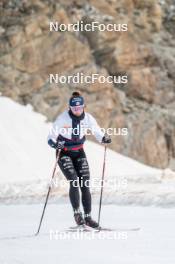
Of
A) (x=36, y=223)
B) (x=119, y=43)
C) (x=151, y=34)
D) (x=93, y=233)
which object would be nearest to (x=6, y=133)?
(x=119, y=43)

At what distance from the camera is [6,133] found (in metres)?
26.0

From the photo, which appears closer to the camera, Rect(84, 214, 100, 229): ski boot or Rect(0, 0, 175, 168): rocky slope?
Rect(84, 214, 100, 229): ski boot

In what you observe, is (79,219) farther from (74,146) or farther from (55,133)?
(55,133)

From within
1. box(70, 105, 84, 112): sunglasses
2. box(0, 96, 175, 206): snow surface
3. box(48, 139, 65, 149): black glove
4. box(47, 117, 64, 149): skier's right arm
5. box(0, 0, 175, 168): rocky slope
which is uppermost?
box(0, 0, 175, 168): rocky slope

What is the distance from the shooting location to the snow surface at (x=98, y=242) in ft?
21.2

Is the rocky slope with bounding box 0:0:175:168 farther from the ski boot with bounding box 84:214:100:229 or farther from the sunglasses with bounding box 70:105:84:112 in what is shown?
the ski boot with bounding box 84:214:100:229

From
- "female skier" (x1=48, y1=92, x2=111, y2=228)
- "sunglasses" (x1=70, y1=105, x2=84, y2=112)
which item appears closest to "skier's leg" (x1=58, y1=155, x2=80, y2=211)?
"female skier" (x1=48, y1=92, x2=111, y2=228)

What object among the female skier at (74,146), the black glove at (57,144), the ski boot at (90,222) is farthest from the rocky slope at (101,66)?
the ski boot at (90,222)

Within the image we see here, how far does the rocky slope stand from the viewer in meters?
29.5

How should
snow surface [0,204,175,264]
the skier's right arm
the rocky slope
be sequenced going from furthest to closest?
1. the rocky slope
2. the skier's right arm
3. snow surface [0,204,175,264]

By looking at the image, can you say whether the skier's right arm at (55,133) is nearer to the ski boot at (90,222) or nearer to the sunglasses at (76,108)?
the sunglasses at (76,108)

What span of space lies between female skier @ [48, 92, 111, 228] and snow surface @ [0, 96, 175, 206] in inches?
298

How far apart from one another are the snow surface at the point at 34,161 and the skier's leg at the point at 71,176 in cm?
758

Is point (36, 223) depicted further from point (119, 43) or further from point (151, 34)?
point (151, 34)
